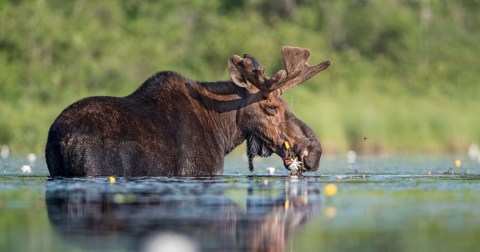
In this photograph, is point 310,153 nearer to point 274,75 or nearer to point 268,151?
point 268,151

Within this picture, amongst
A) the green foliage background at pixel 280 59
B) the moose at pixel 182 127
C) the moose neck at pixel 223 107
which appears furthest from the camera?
the green foliage background at pixel 280 59

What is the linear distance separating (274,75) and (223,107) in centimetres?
83

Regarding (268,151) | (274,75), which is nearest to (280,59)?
(268,151)

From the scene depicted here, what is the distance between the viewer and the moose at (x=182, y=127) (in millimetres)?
12133

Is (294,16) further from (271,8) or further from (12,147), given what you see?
(12,147)

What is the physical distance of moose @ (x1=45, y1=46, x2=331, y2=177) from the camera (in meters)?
12.1

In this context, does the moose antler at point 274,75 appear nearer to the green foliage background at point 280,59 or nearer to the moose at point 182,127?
the moose at point 182,127

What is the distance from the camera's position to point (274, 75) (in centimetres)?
1373

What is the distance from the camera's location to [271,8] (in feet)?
152

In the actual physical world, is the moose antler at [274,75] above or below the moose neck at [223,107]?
above

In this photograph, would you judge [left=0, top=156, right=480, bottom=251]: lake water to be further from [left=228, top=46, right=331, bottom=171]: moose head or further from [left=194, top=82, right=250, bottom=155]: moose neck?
[left=194, top=82, right=250, bottom=155]: moose neck

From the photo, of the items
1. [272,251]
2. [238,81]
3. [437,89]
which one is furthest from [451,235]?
[437,89]

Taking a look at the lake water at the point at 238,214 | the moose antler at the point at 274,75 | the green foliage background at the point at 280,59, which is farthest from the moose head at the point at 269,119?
the green foliage background at the point at 280,59

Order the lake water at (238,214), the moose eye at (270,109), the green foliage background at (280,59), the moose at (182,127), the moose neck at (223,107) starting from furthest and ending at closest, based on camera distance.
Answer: the green foliage background at (280,59) → the moose neck at (223,107) → the moose eye at (270,109) → the moose at (182,127) → the lake water at (238,214)
